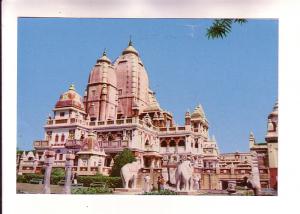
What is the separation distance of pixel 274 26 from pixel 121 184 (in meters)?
1.20

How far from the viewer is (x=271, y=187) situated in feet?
8.66

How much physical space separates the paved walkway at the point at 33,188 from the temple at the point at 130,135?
8cm

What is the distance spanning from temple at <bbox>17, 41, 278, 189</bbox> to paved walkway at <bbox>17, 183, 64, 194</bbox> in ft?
0.26

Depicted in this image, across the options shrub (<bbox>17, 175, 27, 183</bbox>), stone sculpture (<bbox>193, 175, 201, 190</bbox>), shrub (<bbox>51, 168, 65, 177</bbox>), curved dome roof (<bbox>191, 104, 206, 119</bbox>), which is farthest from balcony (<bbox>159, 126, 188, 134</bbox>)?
shrub (<bbox>17, 175, 27, 183</bbox>)

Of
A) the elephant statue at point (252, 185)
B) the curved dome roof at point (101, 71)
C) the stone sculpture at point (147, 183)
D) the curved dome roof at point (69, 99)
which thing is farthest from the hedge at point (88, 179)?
the elephant statue at point (252, 185)

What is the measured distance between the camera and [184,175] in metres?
2.74

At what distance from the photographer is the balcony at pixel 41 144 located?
2.74 m

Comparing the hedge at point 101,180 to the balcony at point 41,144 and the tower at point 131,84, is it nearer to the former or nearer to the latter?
the balcony at point 41,144

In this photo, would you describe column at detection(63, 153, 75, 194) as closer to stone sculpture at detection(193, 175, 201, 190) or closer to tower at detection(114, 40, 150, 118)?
tower at detection(114, 40, 150, 118)

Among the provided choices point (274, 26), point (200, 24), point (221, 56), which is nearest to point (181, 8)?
point (200, 24)

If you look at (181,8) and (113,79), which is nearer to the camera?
(181,8)

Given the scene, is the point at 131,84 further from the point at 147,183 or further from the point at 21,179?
the point at 21,179

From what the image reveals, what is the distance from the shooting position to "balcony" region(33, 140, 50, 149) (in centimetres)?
274
